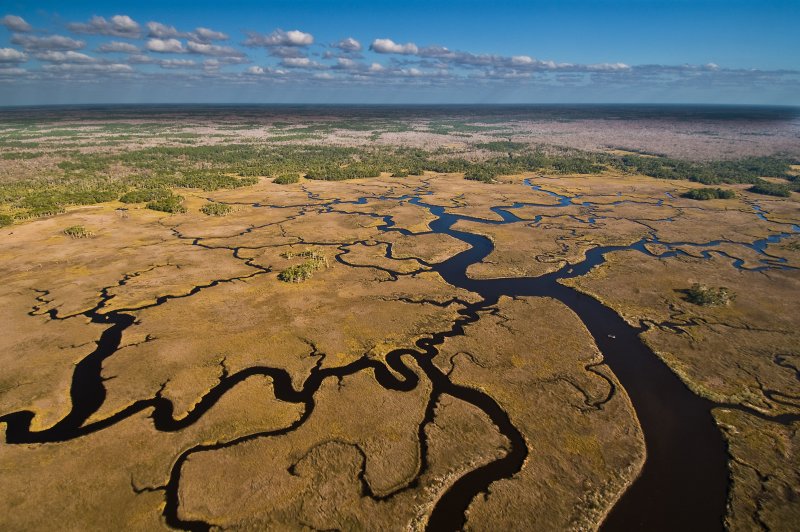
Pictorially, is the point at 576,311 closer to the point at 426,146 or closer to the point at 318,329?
the point at 318,329

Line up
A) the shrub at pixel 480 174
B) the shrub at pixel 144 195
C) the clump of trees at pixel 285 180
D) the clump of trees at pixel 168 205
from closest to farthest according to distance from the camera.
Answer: the clump of trees at pixel 168 205 < the shrub at pixel 144 195 < the clump of trees at pixel 285 180 < the shrub at pixel 480 174

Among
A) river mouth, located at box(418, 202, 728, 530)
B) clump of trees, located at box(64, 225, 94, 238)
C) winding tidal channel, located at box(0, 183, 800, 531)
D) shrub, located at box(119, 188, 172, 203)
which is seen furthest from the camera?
shrub, located at box(119, 188, 172, 203)

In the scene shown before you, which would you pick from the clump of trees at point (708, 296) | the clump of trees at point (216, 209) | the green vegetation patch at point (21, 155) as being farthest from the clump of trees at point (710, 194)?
the green vegetation patch at point (21, 155)

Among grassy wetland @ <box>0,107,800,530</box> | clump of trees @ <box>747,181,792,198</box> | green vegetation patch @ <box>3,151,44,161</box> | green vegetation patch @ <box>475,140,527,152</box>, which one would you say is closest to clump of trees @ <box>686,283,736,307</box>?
grassy wetland @ <box>0,107,800,530</box>

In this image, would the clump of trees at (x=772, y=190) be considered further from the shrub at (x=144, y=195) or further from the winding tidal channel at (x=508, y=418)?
the shrub at (x=144, y=195)

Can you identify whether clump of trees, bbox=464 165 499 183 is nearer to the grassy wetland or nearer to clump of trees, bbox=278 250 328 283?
the grassy wetland

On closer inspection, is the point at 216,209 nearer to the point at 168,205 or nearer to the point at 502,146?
the point at 168,205

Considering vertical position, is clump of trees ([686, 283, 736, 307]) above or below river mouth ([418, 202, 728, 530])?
above
